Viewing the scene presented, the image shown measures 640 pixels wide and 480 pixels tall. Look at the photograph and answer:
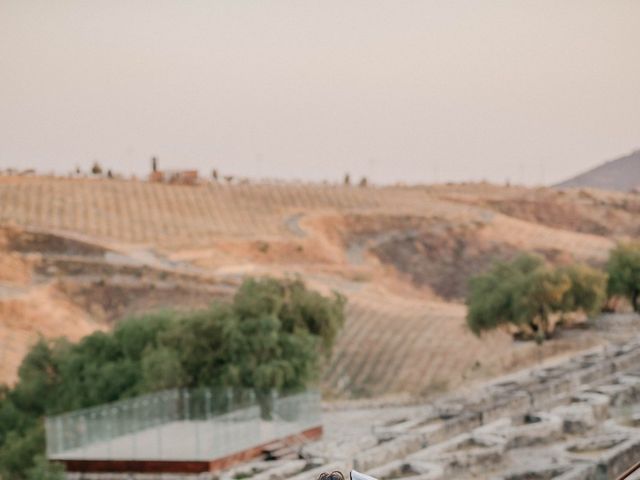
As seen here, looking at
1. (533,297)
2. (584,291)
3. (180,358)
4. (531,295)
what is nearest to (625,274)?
(584,291)

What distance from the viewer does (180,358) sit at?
93.3ft

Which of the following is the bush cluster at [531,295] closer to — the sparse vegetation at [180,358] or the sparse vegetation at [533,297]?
the sparse vegetation at [533,297]

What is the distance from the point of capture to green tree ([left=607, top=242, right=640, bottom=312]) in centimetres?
4934

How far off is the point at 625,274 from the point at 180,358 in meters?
27.1

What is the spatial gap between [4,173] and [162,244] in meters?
24.3

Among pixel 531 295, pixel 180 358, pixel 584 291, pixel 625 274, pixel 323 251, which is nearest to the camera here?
pixel 180 358

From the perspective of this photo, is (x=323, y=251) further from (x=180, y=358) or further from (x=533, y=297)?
(x=180, y=358)

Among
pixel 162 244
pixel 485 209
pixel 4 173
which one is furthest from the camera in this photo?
pixel 485 209

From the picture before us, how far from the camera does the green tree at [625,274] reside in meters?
49.3

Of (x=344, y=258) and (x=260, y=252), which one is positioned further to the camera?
(x=344, y=258)

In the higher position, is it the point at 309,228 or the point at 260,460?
the point at 309,228

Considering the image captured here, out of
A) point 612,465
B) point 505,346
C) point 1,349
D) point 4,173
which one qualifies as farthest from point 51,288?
point 612,465

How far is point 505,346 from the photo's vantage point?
150 ft

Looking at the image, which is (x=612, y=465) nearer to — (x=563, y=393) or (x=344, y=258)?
(x=563, y=393)
